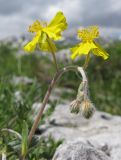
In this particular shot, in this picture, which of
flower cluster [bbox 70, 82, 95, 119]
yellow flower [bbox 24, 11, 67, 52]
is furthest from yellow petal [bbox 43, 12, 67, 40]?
flower cluster [bbox 70, 82, 95, 119]

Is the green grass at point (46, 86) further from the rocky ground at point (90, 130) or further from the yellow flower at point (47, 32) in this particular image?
the yellow flower at point (47, 32)

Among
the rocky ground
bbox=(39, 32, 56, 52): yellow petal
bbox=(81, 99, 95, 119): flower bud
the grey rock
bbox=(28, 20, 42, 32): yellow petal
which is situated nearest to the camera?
bbox=(81, 99, 95, 119): flower bud

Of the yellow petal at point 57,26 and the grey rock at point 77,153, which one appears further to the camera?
the grey rock at point 77,153

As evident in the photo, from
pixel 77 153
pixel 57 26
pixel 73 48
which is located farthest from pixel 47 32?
pixel 77 153

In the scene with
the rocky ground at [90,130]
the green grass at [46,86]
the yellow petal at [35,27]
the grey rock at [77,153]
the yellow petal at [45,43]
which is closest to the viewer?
the yellow petal at [45,43]

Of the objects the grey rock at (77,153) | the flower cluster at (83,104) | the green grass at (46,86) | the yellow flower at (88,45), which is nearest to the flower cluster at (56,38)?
the yellow flower at (88,45)

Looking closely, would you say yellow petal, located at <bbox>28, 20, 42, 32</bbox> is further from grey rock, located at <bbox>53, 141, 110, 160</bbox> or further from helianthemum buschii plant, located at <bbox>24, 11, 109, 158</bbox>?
grey rock, located at <bbox>53, 141, 110, 160</bbox>
